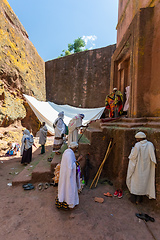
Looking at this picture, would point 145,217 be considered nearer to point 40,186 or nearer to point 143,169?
point 143,169

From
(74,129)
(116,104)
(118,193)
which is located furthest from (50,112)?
(118,193)

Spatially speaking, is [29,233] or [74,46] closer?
[29,233]

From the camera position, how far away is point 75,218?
254 cm

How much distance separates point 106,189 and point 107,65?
14.1 metres

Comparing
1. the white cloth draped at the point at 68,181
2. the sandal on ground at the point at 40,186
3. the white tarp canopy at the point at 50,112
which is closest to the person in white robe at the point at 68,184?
the white cloth draped at the point at 68,181

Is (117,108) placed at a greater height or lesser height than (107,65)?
lesser

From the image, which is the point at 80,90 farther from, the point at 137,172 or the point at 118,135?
the point at 137,172

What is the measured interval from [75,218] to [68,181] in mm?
646

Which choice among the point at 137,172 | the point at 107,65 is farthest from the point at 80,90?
the point at 137,172

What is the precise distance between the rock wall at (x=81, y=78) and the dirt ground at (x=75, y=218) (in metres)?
12.6

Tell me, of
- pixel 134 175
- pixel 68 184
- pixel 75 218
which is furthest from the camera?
pixel 134 175

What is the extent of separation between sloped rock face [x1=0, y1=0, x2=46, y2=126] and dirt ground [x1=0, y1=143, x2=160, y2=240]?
550 centimetres

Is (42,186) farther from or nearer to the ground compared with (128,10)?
nearer to the ground

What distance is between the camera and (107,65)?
15055 millimetres
